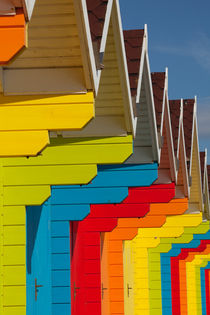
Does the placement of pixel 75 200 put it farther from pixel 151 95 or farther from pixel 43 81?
pixel 43 81

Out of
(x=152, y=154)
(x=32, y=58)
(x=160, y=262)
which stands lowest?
(x=160, y=262)

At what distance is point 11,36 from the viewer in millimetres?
4801

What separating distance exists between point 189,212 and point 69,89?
13.4m

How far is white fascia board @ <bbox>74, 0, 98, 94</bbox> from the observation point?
6221mm

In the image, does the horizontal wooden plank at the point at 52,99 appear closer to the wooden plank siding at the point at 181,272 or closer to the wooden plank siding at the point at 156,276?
the wooden plank siding at the point at 156,276

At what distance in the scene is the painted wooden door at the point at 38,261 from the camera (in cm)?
1011

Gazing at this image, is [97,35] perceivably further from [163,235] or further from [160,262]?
[160,262]

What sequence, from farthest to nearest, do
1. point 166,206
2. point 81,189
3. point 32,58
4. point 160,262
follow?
point 160,262, point 166,206, point 81,189, point 32,58

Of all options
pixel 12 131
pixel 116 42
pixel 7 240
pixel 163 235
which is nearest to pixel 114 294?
pixel 163 235

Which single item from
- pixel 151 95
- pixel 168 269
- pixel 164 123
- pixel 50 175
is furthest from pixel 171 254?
pixel 50 175

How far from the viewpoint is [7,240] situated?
9344 mm

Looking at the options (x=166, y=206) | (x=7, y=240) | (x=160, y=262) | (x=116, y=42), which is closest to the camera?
(x=116, y=42)

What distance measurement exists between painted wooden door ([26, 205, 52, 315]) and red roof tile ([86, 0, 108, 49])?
10.9 feet

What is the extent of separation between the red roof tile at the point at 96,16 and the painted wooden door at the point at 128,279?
10995 mm
